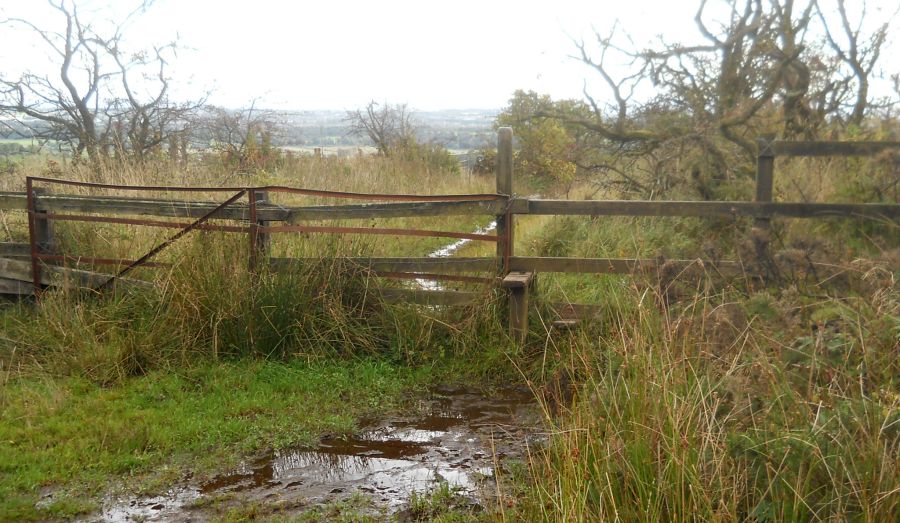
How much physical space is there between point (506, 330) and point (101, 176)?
24.3ft

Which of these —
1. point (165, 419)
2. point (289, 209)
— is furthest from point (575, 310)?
point (165, 419)

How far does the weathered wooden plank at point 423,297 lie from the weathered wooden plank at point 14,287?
361cm

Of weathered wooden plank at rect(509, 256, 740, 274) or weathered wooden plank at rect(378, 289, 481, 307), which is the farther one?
weathered wooden plank at rect(378, 289, 481, 307)

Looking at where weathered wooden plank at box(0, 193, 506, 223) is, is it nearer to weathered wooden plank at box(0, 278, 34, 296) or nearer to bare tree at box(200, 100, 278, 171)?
weathered wooden plank at box(0, 278, 34, 296)

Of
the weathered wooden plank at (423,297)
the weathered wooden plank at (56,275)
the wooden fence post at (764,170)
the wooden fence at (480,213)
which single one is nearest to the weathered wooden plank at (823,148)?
the wooden fence at (480,213)

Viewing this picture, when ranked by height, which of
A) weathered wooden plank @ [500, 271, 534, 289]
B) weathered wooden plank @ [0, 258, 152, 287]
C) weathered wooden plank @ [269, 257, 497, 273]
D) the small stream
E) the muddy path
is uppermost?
weathered wooden plank @ [269, 257, 497, 273]

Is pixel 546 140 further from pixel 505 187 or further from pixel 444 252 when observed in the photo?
pixel 505 187

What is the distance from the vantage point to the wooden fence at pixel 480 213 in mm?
6762

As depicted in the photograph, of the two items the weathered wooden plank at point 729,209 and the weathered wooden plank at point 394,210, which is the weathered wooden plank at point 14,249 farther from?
the weathered wooden plank at point 729,209

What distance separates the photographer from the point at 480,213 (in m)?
6.99

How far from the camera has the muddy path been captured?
430 centimetres

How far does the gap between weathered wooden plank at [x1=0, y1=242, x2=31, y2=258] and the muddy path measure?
4.55 metres

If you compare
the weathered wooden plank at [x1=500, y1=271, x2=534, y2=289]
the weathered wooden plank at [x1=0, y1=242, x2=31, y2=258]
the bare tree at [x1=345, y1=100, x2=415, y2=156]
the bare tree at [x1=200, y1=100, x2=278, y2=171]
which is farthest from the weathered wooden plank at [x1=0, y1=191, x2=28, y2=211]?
the bare tree at [x1=345, y1=100, x2=415, y2=156]

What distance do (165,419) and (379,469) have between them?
5.33ft
